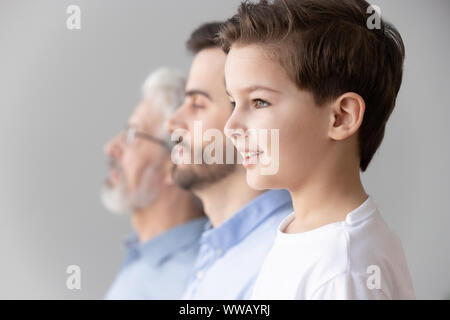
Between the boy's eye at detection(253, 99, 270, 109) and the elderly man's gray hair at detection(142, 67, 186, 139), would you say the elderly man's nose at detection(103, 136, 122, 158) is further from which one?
the boy's eye at detection(253, 99, 270, 109)

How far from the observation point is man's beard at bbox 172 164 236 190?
940 millimetres

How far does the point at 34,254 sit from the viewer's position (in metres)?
1.39

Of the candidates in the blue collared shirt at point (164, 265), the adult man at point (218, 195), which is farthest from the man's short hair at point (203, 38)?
the blue collared shirt at point (164, 265)

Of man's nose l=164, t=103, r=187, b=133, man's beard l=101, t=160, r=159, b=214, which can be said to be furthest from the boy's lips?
man's beard l=101, t=160, r=159, b=214

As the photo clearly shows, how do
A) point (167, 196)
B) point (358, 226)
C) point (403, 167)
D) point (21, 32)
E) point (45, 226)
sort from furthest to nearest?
point (45, 226) → point (167, 196) → point (21, 32) → point (403, 167) → point (358, 226)

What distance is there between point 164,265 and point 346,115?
777 mm

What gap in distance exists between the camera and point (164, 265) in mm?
→ 1251

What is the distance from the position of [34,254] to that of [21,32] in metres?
0.55

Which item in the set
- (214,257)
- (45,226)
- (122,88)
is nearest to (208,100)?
(214,257)

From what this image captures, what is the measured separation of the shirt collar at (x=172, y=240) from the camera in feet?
4.09

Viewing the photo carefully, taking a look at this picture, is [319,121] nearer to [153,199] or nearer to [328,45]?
[328,45]

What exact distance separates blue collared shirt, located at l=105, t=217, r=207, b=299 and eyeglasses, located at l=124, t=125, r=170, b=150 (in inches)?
7.9

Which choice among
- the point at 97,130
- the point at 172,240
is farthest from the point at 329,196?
the point at 97,130
